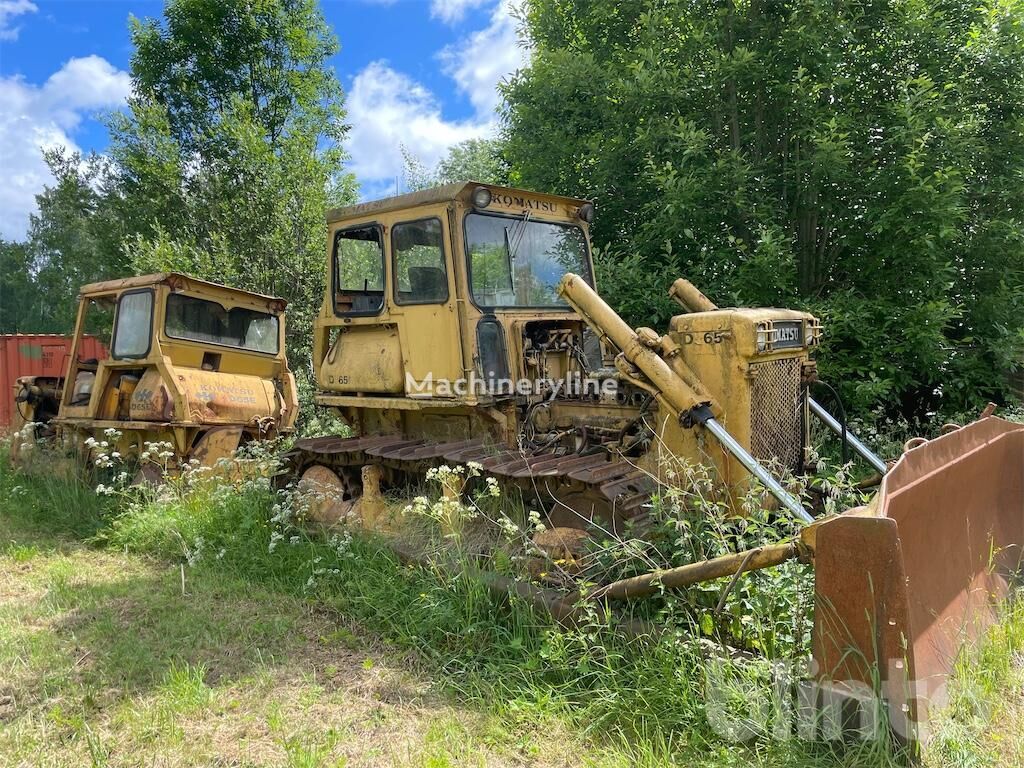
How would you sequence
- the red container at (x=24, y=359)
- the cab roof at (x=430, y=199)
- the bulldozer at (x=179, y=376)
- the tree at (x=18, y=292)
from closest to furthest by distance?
1. the cab roof at (x=430, y=199)
2. the bulldozer at (x=179, y=376)
3. the red container at (x=24, y=359)
4. the tree at (x=18, y=292)

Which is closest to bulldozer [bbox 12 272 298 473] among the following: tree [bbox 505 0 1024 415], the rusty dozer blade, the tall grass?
the tall grass

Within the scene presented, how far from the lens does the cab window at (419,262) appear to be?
4973 mm

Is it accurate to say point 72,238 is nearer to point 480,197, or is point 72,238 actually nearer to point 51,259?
point 51,259

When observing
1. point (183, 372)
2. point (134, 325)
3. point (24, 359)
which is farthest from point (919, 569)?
point (24, 359)

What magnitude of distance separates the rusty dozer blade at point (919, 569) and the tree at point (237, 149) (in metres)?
9.42

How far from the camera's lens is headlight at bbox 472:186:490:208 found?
15.9ft

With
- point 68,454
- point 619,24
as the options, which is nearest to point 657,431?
point 619,24

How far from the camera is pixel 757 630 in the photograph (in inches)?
122

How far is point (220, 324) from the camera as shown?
777 cm

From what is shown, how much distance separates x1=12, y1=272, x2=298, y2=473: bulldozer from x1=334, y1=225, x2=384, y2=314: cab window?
207cm

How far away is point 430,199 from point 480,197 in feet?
1.17

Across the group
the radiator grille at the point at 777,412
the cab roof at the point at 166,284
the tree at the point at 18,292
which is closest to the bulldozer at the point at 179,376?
the cab roof at the point at 166,284

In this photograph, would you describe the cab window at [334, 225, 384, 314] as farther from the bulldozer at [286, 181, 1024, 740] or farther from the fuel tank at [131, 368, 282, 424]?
the fuel tank at [131, 368, 282, 424]

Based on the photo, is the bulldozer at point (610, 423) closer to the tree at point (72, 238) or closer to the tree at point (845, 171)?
the tree at point (845, 171)
